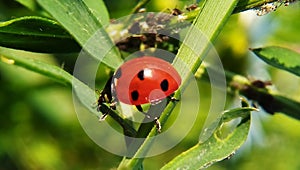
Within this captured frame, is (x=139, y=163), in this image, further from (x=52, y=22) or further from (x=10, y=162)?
(x=10, y=162)

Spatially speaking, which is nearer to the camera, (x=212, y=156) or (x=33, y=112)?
(x=212, y=156)

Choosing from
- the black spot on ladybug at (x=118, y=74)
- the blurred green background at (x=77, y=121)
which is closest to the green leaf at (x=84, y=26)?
the black spot on ladybug at (x=118, y=74)

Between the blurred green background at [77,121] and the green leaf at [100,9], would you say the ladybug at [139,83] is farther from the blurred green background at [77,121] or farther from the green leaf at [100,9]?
the blurred green background at [77,121]

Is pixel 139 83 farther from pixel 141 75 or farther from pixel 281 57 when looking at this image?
pixel 281 57

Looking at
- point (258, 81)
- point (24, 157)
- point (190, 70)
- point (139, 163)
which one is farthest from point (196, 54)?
point (24, 157)

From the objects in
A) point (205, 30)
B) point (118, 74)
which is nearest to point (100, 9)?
point (118, 74)
